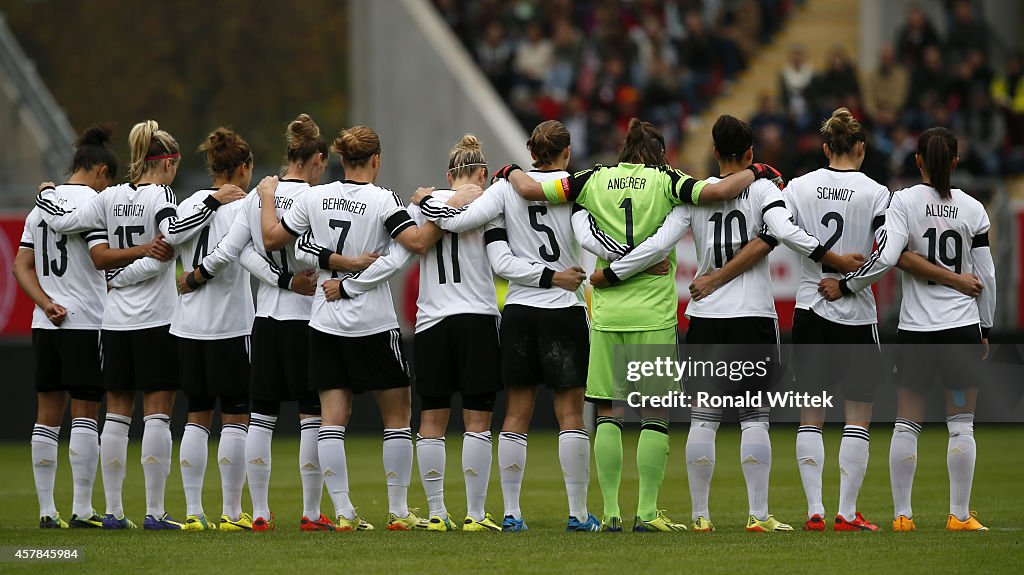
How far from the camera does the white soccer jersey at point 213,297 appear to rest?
10188 millimetres

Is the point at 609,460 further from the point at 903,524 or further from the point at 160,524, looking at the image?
the point at 160,524

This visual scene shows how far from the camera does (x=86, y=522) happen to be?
34.6ft

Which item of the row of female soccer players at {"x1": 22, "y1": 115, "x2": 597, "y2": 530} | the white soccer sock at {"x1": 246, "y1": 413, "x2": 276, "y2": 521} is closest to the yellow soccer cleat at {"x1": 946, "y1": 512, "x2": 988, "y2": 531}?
the row of female soccer players at {"x1": 22, "y1": 115, "x2": 597, "y2": 530}

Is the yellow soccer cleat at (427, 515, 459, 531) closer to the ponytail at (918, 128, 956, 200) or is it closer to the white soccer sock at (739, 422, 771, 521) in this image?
the white soccer sock at (739, 422, 771, 521)

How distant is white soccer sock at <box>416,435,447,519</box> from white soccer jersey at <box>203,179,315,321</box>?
45.3 inches

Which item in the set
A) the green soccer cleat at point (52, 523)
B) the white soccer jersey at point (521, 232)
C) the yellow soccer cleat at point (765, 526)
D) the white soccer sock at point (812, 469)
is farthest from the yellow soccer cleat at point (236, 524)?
the white soccer sock at point (812, 469)

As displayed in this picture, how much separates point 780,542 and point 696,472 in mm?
760

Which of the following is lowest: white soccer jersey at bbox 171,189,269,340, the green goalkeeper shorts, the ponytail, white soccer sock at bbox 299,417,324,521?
white soccer sock at bbox 299,417,324,521

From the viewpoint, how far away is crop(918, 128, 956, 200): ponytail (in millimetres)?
9555

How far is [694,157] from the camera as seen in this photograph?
23906 mm

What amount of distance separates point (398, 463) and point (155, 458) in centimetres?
170

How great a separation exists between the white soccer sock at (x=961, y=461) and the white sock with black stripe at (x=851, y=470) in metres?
0.52

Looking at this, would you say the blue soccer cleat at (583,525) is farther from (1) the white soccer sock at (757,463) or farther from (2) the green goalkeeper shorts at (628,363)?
(1) the white soccer sock at (757,463)

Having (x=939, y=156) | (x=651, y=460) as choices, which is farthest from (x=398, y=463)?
(x=939, y=156)
